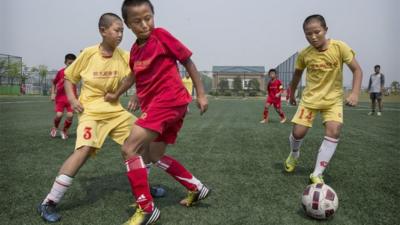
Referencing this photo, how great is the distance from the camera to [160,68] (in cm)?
320

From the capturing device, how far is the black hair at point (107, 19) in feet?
12.0

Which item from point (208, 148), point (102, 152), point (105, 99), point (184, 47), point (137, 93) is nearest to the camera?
point (184, 47)

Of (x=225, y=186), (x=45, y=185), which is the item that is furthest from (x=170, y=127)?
(x=45, y=185)

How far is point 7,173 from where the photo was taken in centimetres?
464

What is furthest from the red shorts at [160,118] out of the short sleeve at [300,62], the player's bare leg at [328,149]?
the short sleeve at [300,62]

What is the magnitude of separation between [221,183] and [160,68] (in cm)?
173

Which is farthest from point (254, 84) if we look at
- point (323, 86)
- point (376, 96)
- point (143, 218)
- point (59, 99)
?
point (143, 218)

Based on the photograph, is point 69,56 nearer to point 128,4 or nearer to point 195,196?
point 128,4

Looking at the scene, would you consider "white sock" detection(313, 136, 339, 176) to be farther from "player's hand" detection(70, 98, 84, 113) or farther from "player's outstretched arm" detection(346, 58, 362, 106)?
"player's hand" detection(70, 98, 84, 113)

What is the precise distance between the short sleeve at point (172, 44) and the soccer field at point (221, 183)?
4.58 feet

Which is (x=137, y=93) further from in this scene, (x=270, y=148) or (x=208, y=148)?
(x=270, y=148)

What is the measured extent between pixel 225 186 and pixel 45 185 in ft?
6.59

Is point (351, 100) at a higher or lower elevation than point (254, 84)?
higher

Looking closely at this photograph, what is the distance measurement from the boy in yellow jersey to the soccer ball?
2.79 ft
